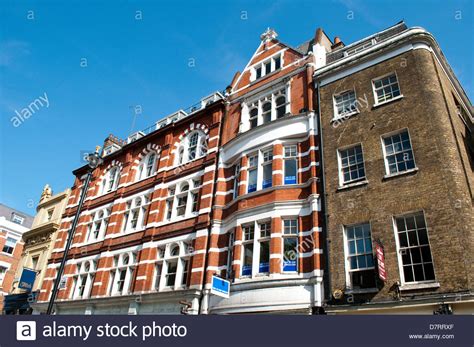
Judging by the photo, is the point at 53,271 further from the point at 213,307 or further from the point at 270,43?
the point at 270,43

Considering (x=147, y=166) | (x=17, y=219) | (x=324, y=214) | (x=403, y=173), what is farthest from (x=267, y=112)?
(x=17, y=219)

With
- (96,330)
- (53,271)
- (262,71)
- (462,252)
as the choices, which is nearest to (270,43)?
(262,71)

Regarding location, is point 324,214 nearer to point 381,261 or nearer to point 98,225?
point 381,261

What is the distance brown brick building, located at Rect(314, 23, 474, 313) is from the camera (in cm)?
1238

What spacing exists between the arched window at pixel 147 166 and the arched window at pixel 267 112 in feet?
31.9

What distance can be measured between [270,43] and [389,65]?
9.19 metres

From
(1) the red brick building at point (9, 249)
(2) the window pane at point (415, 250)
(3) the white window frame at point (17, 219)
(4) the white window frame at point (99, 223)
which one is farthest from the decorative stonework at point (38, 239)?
(2) the window pane at point (415, 250)

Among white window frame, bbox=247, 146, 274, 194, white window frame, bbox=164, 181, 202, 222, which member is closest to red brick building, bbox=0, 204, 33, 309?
white window frame, bbox=164, 181, 202, 222

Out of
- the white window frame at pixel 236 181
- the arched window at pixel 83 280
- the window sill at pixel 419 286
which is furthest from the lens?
the arched window at pixel 83 280

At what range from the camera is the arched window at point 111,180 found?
29702 millimetres

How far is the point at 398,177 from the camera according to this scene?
569 inches

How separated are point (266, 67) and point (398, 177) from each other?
1221 centimetres

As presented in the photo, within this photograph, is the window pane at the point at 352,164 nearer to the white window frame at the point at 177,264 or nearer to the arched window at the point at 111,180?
the white window frame at the point at 177,264

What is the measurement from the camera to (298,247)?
51.9 ft
